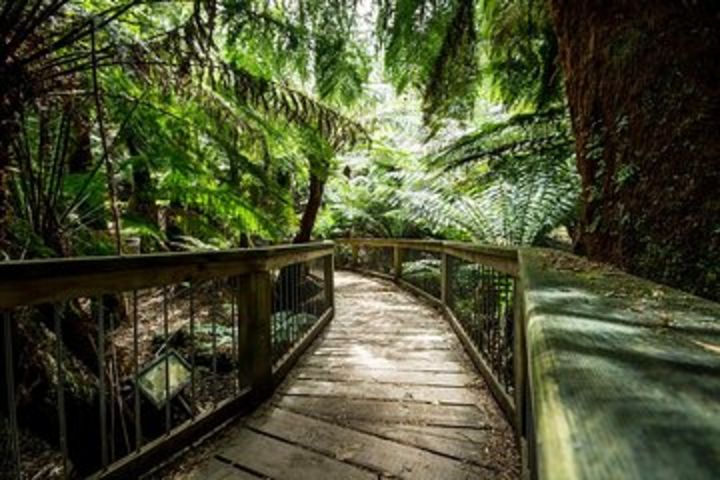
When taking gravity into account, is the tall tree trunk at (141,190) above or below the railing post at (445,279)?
above

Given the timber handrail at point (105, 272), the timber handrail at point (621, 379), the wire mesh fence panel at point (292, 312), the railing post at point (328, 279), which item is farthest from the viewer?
the railing post at point (328, 279)

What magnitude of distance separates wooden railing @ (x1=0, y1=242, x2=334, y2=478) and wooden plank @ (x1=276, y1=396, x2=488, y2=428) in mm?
281

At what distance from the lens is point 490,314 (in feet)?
9.16

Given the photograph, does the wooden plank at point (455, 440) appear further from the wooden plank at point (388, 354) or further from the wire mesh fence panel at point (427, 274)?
the wire mesh fence panel at point (427, 274)

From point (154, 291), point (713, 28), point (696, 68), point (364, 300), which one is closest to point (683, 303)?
point (696, 68)

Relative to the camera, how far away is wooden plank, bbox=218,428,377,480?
1.75m

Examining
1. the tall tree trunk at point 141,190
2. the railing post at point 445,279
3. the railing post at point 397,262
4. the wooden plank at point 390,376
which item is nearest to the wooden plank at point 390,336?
the railing post at point 445,279

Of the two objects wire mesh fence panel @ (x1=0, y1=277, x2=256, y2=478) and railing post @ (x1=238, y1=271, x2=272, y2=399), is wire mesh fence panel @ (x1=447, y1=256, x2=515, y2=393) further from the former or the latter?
wire mesh fence panel @ (x1=0, y1=277, x2=256, y2=478)

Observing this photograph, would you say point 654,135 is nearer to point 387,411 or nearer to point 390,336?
point 387,411

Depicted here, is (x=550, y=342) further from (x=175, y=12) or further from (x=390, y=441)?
(x=175, y=12)

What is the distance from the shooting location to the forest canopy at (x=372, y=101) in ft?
5.34

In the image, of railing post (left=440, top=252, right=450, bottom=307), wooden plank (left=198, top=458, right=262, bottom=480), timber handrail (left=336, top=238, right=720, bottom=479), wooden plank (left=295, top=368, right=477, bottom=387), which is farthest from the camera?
railing post (left=440, top=252, right=450, bottom=307)

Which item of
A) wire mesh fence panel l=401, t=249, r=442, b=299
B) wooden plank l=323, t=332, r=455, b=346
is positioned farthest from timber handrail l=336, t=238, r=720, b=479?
wire mesh fence panel l=401, t=249, r=442, b=299

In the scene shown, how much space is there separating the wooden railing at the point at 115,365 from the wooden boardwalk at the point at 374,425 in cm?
20
